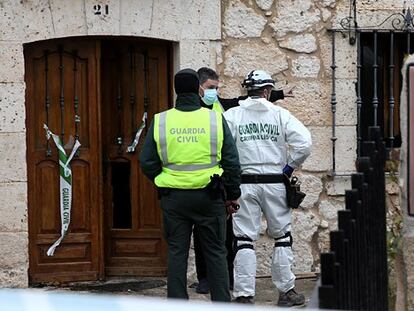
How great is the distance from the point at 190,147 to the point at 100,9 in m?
2.27

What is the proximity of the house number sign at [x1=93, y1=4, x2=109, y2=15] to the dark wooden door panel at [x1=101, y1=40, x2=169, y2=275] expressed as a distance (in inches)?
17.2

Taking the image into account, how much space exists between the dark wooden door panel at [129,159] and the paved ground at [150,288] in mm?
198

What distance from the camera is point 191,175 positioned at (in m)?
6.58

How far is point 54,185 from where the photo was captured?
8602mm

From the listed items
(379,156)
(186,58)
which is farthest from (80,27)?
(379,156)

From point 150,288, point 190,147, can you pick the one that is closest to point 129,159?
point 150,288

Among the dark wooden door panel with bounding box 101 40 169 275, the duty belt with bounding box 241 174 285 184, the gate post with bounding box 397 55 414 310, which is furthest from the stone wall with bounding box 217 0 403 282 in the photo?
the gate post with bounding box 397 55 414 310

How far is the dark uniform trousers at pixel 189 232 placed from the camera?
21.6 ft

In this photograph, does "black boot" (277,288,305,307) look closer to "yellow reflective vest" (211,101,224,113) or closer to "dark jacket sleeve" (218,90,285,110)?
"yellow reflective vest" (211,101,224,113)

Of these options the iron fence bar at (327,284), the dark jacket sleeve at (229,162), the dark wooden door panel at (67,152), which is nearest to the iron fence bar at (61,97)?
the dark wooden door panel at (67,152)

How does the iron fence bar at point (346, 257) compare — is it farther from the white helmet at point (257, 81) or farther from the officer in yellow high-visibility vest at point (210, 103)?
the officer in yellow high-visibility vest at point (210, 103)

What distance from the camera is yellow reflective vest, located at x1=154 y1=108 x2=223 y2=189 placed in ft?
21.6

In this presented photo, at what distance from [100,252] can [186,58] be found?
178 cm

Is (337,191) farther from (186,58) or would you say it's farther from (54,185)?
(54,185)
